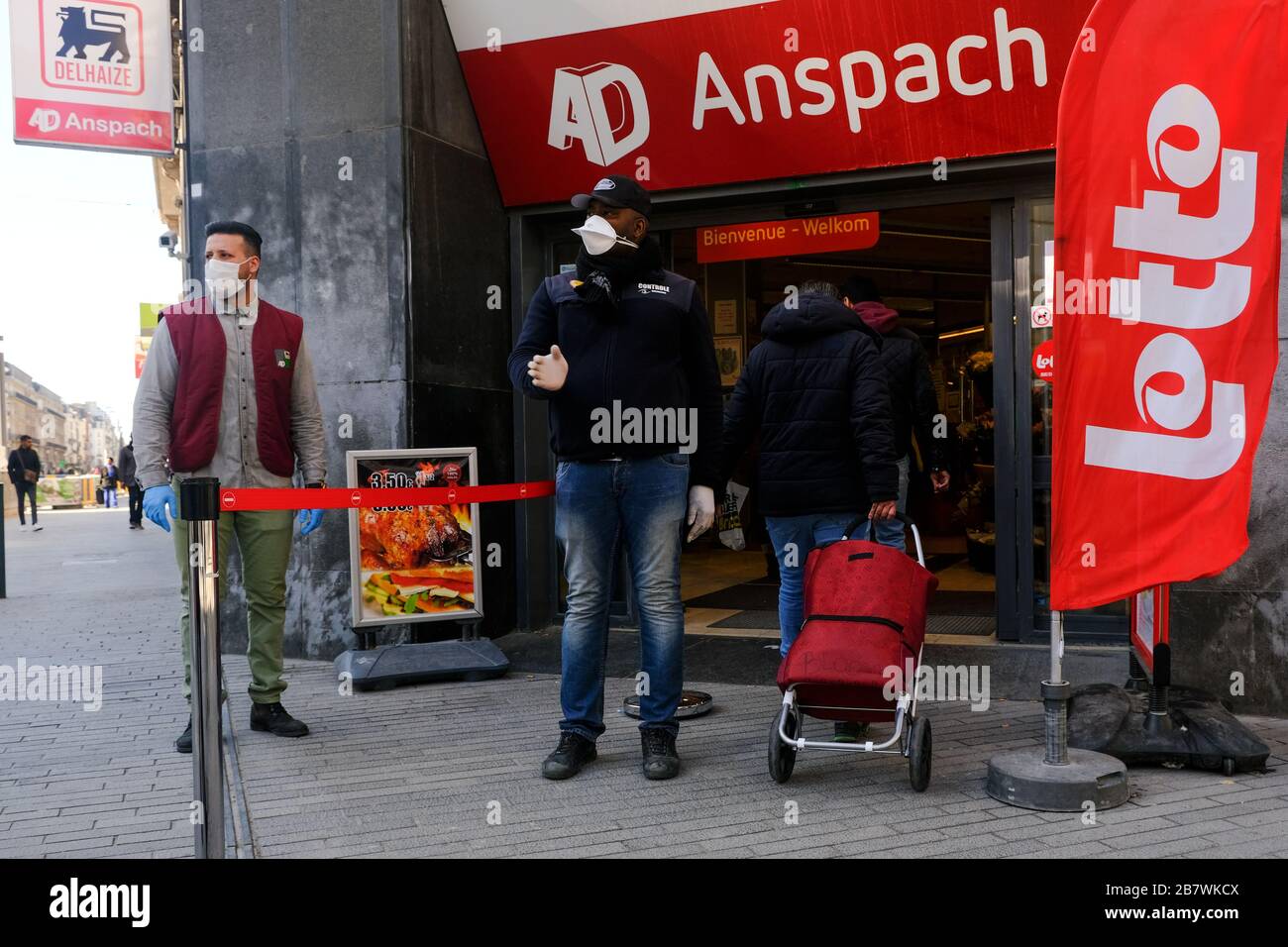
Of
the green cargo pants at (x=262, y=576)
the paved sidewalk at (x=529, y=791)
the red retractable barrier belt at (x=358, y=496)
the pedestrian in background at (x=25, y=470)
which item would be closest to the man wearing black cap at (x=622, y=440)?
the paved sidewalk at (x=529, y=791)

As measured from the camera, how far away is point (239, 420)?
15.5 feet

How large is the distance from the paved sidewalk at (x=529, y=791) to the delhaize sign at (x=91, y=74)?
3.72 meters

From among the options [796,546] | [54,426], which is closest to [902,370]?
[796,546]

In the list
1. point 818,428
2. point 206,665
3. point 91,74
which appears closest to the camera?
point 206,665

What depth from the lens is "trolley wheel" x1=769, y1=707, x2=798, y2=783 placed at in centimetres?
396

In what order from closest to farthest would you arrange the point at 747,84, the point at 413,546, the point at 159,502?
the point at 159,502, the point at 413,546, the point at 747,84

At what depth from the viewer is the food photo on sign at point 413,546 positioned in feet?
20.3

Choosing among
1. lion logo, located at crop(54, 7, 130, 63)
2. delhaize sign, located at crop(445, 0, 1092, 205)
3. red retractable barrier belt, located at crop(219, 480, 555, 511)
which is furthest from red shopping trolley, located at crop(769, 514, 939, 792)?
lion logo, located at crop(54, 7, 130, 63)

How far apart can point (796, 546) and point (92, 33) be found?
19.0ft

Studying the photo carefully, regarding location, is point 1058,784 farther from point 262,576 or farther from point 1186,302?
point 262,576

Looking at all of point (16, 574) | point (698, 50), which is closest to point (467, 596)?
point (698, 50)

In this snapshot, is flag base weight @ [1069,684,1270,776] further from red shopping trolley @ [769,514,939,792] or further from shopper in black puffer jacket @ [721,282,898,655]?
shopper in black puffer jacket @ [721,282,898,655]

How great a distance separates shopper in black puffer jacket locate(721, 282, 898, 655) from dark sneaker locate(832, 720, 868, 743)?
418 millimetres
